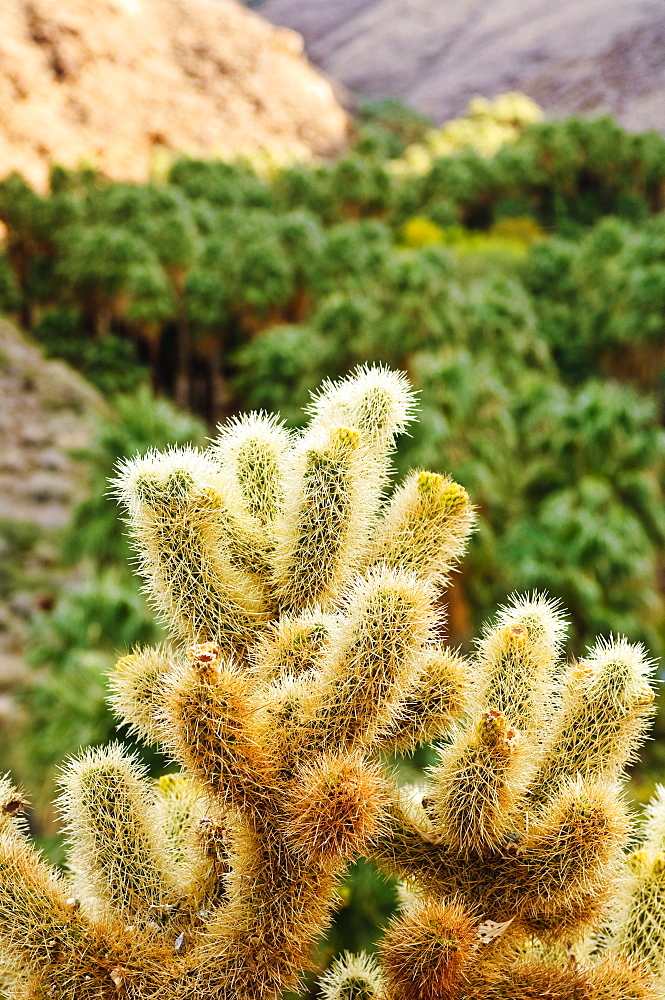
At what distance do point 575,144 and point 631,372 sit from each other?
11.2 meters

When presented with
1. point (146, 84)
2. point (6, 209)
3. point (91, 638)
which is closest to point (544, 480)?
point (91, 638)

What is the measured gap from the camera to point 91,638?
29.5 feet

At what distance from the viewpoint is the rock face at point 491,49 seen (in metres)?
10.1

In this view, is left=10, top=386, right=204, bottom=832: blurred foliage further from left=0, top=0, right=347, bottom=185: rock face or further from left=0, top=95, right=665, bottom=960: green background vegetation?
left=0, top=0, right=347, bottom=185: rock face

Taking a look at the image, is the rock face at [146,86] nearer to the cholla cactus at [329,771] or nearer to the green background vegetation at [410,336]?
the green background vegetation at [410,336]

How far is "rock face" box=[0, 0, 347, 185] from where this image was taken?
2473 cm

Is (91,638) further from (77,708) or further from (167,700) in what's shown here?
(167,700)

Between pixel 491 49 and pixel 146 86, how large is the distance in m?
22.5

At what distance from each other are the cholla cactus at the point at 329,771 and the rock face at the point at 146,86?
2339 centimetres

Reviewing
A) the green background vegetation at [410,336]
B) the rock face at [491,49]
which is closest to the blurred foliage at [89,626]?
the green background vegetation at [410,336]

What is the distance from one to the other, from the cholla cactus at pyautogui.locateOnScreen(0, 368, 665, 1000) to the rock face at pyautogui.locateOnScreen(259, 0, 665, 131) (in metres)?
9.05

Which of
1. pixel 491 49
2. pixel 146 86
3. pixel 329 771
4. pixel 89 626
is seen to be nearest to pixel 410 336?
pixel 491 49

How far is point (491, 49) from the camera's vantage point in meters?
13.4

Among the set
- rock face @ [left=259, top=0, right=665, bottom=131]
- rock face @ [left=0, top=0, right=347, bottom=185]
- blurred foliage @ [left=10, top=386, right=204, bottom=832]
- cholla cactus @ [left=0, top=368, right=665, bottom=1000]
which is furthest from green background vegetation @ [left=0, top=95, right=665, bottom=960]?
cholla cactus @ [left=0, top=368, right=665, bottom=1000]
